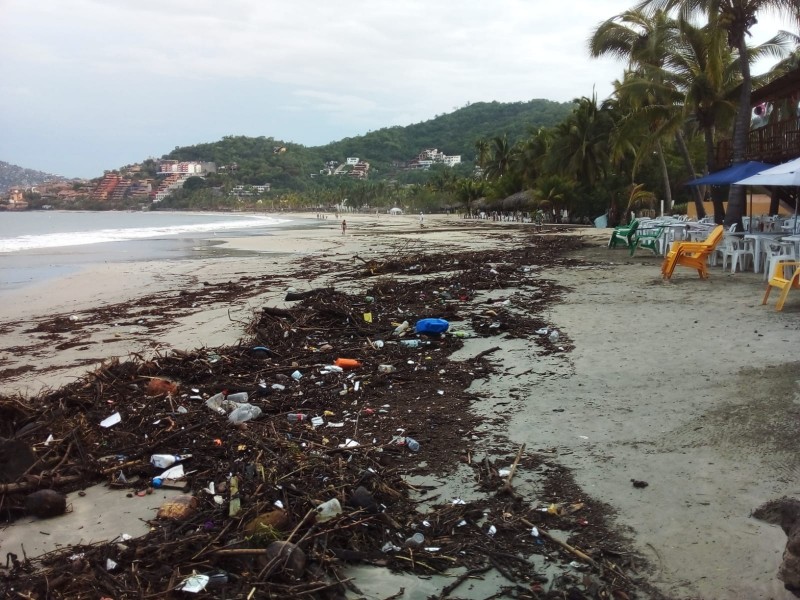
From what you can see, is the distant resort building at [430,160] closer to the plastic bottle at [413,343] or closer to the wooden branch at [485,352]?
the plastic bottle at [413,343]

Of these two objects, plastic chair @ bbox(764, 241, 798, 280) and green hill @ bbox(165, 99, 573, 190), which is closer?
plastic chair @ bbox(764, 241, 798, 280)

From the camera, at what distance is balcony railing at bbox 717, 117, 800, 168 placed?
1467cm

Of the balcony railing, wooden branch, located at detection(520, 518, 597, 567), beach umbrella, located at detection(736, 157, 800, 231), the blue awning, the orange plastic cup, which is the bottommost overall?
wooden branch, located at detection(520, 518, 597, 567)

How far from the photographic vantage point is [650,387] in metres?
4.74

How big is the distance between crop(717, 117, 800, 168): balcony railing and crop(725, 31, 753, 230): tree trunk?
0.72 meters

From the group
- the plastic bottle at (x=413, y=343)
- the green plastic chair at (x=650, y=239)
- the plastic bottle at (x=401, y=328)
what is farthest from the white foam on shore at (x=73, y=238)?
the plastic bottle at (x=413, y=343)

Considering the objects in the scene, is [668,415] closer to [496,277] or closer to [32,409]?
[32,409]

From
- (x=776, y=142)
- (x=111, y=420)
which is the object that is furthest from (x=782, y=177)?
(x=111, y=420)

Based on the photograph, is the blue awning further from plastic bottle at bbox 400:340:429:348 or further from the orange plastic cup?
the orange plastic cup

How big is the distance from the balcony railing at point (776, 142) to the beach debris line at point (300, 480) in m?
13.3

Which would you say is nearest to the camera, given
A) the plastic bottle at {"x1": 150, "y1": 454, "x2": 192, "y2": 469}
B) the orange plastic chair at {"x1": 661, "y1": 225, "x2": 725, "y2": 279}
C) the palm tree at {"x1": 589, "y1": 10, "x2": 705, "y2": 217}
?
the plastic bottle at {"x1": 150, "y1": 454, "x2": 192, "y2": 469}

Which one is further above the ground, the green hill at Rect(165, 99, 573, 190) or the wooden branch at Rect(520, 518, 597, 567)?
the green hill at Rect(165, 99, 573, 190)

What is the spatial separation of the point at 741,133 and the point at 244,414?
15.7m

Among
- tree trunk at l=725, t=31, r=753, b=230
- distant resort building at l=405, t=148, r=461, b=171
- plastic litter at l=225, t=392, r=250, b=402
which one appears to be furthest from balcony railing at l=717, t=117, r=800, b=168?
distant resort building at l=405, t=148, r=461, b=171
